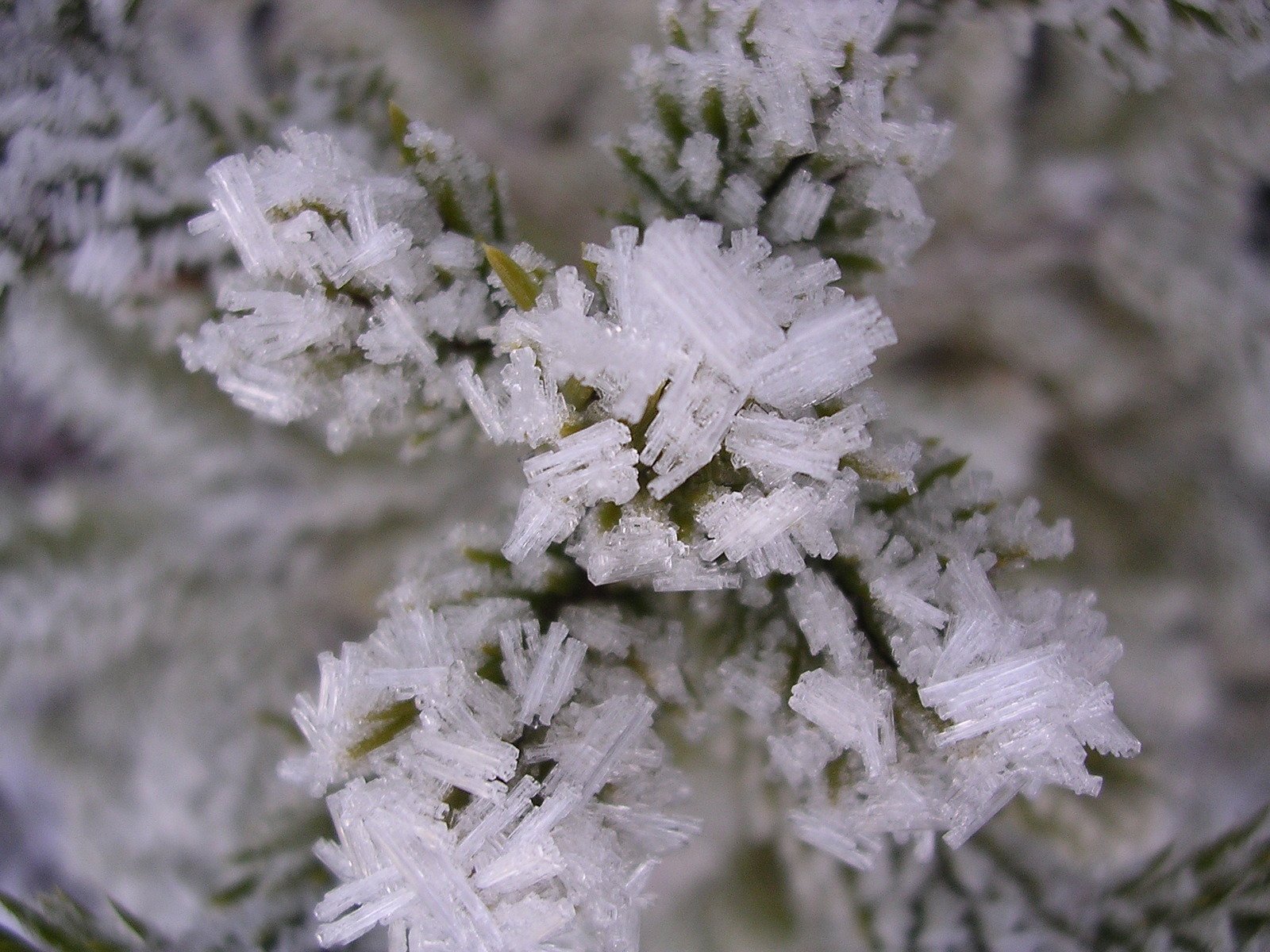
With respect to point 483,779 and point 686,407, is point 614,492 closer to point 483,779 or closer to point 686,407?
point 686,407

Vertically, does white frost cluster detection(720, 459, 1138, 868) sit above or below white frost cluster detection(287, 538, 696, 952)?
below

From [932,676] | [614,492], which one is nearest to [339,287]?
[614,492]

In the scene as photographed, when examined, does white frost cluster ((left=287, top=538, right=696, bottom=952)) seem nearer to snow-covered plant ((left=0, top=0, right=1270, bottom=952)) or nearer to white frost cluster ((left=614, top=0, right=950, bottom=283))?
snow-covered plant ((left=0, top=0, right=1270, bottom=952))

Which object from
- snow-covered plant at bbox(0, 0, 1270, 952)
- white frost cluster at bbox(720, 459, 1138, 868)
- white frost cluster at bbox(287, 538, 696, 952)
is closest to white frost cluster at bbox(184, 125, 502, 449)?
snow-covered plant at bbox(0, 0, 1270, 952)

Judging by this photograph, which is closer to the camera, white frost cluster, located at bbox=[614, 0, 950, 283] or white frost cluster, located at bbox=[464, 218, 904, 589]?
white frost cluster, located at bbox=[464, 218, 904, 589]

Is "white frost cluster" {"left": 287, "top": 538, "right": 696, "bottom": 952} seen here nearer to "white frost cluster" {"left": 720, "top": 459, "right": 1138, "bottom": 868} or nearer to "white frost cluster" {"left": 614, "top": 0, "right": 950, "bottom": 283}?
"white frost cluster" {"left": 720, "top": 459, "right": 1138, "bottom": 868}

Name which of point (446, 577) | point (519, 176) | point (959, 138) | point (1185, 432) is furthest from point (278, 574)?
point (1185, 432)

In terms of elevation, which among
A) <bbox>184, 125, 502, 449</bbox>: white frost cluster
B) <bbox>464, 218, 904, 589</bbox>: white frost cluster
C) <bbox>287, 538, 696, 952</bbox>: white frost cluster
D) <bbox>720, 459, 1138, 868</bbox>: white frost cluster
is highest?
<bbox>184, 125, 502, 449</bbox>: white frost cluster
